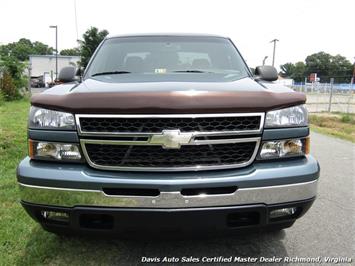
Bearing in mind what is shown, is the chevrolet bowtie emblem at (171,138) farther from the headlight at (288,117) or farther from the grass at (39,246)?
the grass at (39,246)

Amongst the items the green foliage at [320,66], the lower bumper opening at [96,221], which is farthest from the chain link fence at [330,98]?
the green foliage at [320,66]

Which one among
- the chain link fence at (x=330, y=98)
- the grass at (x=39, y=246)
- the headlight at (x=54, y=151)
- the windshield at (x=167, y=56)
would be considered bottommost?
the chain link fence at (x=330, y=98)

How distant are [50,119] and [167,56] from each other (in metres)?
1.76

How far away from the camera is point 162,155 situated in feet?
8.23

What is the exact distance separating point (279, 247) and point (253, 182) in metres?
1.07

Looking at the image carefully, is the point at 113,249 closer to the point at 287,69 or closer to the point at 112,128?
the point at 112,128

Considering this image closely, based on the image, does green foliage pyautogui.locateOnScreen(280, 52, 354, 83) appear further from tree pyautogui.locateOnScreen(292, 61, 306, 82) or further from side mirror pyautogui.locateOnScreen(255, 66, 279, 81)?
side mirror pyautogui.locateOnScreen(255, 66, 279, 81)

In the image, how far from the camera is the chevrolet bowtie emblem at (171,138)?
7.99ft

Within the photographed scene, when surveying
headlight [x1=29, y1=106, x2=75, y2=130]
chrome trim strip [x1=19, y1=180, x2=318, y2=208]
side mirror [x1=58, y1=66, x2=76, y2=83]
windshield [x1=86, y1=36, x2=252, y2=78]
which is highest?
windshield [x1=86, y1=36, x2=252, y2=78]

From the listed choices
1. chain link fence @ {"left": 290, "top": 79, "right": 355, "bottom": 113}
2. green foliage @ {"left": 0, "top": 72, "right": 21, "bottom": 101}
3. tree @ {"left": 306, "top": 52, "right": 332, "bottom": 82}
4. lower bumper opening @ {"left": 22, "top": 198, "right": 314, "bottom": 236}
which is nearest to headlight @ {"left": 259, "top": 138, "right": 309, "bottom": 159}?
lower bumper opening @ {"left": 22, "top": 198, "right": 314, "bottom": 236}

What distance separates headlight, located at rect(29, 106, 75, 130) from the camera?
2.55m

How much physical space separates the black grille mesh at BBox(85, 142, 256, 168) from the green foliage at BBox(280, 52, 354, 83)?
323ft

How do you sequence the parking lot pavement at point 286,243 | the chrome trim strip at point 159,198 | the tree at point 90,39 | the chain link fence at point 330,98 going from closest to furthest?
the chrome trim strip at point 159,198 < the parking lot pavement at point 286,243 < the chain link fence at point 330,98 < the tree at point 90,39

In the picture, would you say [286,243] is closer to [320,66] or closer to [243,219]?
[243,219]
